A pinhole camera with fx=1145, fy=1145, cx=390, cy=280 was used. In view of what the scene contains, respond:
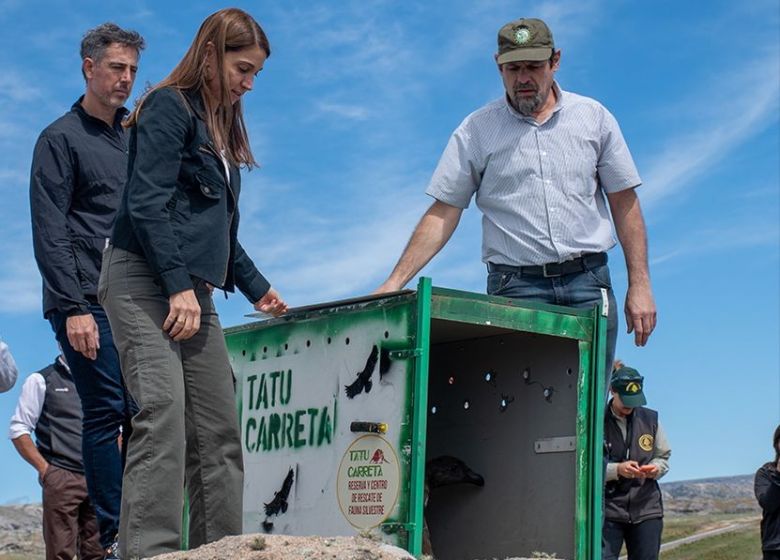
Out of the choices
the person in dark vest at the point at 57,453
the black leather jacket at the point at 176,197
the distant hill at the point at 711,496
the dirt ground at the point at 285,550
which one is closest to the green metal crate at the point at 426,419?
the dirt ground at the point at 285,550

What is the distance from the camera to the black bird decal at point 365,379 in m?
4.69

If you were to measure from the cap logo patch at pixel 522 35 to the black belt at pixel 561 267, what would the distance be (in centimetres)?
100

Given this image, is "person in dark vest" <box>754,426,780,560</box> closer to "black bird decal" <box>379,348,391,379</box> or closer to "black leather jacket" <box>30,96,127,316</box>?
"black bird decal" <box>379,348,391,379</box>

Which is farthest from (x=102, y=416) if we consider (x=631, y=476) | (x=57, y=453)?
(x=631, y=476)

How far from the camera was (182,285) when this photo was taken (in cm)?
390

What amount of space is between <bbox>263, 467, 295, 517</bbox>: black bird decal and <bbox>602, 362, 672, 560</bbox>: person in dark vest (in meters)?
3.56

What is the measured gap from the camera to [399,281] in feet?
17.7

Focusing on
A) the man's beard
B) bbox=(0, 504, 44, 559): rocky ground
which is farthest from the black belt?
bbox=(0, 504, 44, 559): rocky ground

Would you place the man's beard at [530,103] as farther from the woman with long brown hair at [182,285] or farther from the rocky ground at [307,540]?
the rocky ground at [307,540]

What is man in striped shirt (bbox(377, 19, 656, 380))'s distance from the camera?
5.11m

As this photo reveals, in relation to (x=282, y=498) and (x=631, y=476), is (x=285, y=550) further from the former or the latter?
(x=631, y=476)

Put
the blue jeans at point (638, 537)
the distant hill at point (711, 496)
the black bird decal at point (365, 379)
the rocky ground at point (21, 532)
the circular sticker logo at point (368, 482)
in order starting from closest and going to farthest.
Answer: the circular sticker logo at point (368, 482)
the black bird decal at point (365, 379)
the blue jeans at point (638, 537)
the rocky ground at point (21, 532)
the distant hill at point (711, 496)

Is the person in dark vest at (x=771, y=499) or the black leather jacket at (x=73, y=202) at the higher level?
the black leather jacket at (x=73, y=202)

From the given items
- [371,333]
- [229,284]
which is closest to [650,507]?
[371,333]
